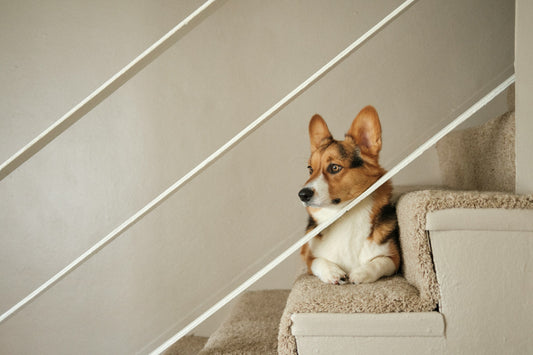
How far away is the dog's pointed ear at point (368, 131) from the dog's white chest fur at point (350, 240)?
4.8 inches

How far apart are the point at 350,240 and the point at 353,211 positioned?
0.07 meters

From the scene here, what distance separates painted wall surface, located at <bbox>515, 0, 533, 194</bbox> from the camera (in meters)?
0.72


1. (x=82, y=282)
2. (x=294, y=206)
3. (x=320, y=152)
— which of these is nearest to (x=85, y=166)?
(x=82, y=282)

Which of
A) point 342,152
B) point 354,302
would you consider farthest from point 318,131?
point 354,302

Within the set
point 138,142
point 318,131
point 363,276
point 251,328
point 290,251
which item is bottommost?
point 251,328

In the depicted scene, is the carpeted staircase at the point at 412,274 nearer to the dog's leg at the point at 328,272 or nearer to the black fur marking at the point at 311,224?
the dog's leg at the point at 328,272

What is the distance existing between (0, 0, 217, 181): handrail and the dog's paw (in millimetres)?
581

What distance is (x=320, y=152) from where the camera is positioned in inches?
41.1

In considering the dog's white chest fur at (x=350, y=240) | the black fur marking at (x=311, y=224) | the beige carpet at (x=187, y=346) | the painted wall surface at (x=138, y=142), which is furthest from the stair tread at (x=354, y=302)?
the painted wall surface at (x=138, y=142)

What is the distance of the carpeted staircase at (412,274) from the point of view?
2.29ft

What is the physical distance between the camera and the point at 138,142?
73.7 inches

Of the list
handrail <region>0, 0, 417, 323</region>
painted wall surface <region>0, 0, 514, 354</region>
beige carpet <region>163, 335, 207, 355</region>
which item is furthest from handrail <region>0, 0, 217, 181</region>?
painted wall surface <region>0, 0, 514, 354</region>

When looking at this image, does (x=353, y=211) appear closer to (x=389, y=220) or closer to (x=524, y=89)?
(x=389, y=220)

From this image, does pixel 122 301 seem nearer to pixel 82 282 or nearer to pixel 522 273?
pixel 82 282
